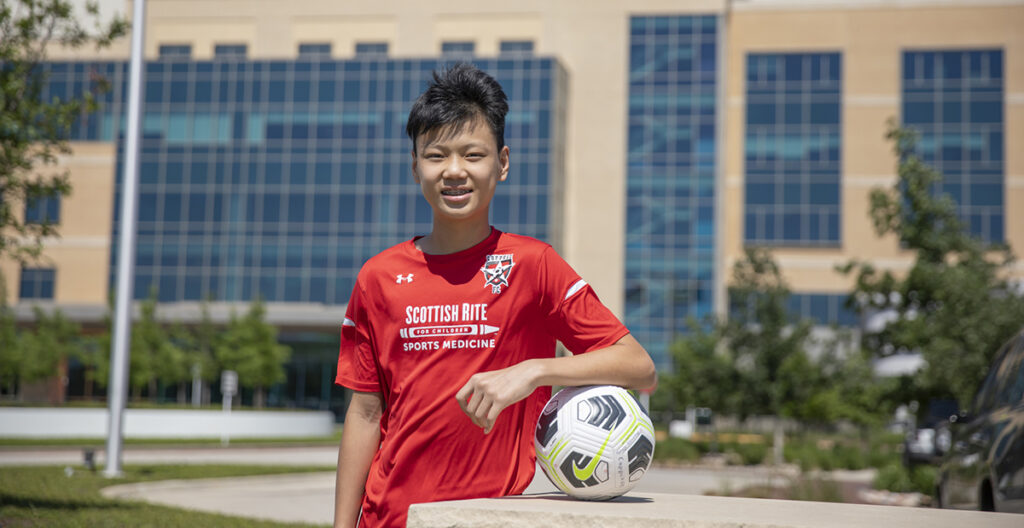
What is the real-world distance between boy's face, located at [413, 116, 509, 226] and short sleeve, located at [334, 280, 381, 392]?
1.25 feet

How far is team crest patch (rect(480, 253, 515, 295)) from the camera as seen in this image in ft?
10.1

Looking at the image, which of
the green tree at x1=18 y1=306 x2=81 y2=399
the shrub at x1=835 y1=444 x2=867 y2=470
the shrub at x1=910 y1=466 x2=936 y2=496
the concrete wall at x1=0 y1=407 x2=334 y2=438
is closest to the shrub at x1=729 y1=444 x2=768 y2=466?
the shrub at x1=835 y1=444 x2=867 y2=470

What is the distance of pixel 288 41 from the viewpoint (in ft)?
214

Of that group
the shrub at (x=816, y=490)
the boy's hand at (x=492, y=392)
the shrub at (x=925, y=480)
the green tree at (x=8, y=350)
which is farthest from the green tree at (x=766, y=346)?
the green tree at (x=8, y=350)

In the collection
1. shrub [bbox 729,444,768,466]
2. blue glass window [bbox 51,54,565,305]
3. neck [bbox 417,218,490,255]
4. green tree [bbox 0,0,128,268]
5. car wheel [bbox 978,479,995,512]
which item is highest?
blue glass window [bbox 51,54,565,305]

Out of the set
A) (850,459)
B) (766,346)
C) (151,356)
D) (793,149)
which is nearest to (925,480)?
(850,459)

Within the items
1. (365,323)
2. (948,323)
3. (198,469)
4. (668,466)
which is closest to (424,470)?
(365,323)

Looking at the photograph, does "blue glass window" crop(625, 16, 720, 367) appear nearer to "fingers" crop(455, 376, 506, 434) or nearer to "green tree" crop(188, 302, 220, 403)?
"green tree" crop(188, 302, 220, 403)

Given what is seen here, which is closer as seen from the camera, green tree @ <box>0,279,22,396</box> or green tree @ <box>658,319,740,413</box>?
green tree @ <box>658,319,740,413</box>

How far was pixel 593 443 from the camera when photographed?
2996 millimetres

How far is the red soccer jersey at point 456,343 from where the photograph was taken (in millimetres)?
3033

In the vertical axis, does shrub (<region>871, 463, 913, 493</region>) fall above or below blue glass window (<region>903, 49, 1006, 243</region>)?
below

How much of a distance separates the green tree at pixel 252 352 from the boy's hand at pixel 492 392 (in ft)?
157

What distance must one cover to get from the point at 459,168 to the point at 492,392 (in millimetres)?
710
